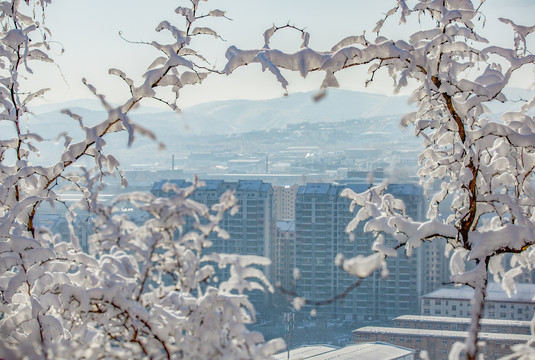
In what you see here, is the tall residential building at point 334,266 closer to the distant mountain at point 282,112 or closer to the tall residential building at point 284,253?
the tall residential building at point 284,253

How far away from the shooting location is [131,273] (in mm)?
1457

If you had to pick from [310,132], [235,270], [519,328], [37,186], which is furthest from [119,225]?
[310,132]

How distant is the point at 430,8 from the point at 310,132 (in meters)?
62.4

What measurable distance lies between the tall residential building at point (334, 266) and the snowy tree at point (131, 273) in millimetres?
21230

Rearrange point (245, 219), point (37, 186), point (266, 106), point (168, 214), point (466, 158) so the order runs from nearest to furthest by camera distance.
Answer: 1. point (168, 214)
2. point (466, 158)
3. point (37, 186)
4. point (245, 219)
5. point (266, 106)

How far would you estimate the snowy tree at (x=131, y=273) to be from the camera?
1.28 meters

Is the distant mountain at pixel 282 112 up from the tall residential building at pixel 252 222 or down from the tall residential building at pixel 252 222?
up

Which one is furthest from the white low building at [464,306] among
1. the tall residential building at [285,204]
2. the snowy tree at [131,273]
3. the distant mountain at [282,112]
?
the distant mountain at [282,112]

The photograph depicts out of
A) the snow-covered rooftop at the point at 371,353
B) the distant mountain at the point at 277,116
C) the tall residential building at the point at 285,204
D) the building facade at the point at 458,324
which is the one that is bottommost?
the snow-covered rooftop at the point at 371,353

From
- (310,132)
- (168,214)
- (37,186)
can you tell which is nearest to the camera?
(168,214)

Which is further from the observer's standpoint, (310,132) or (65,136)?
(310,132)

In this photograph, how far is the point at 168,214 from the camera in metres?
1.39

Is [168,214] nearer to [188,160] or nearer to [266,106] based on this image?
[188,160]

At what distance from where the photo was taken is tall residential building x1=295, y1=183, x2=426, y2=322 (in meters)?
23.1
